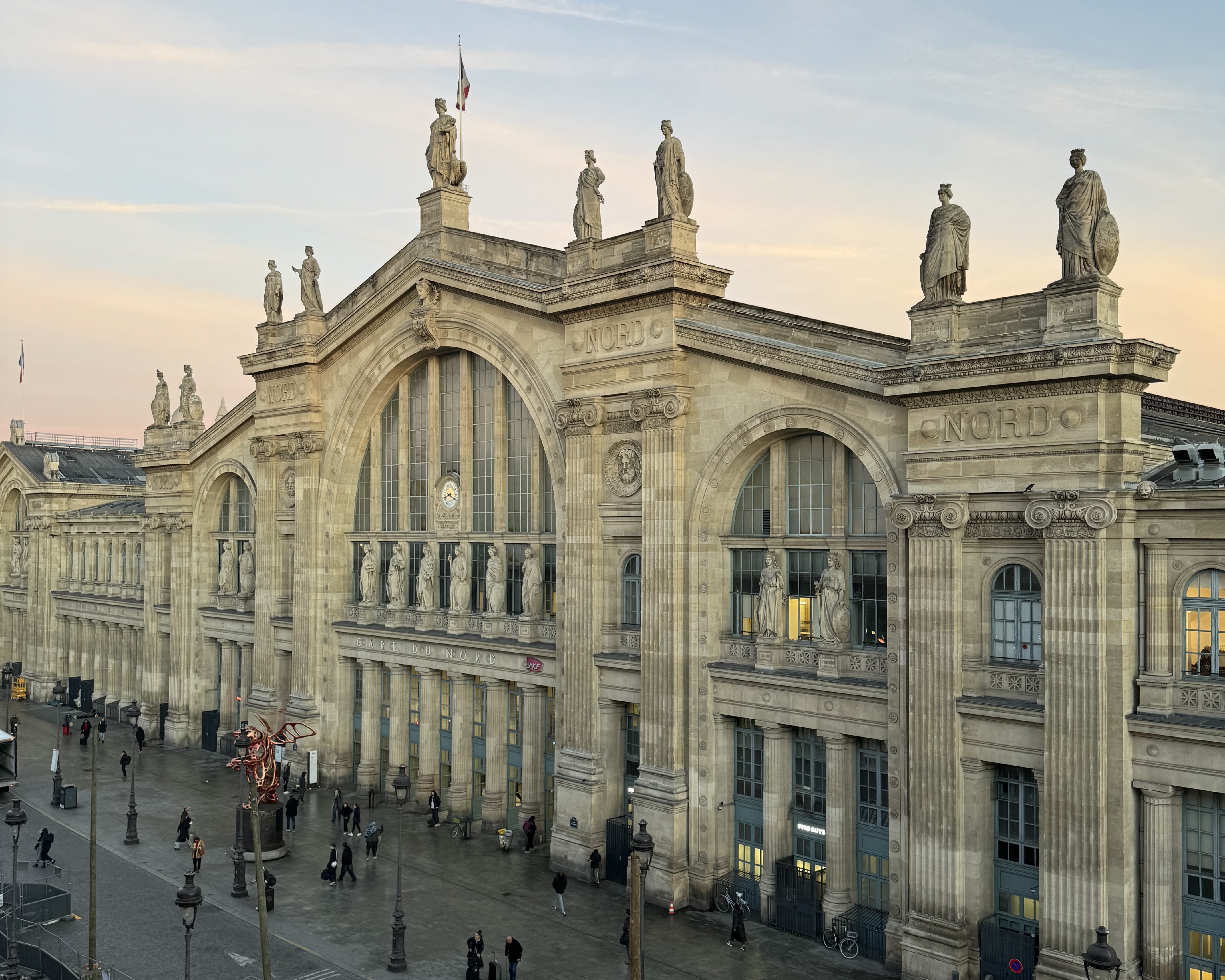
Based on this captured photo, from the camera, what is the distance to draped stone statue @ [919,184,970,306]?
2817 cm

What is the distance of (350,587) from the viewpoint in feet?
167

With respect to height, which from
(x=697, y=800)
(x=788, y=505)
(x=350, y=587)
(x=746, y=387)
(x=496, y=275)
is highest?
(x=496, y=275)

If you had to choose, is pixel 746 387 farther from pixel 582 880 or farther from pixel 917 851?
pixel 582 880

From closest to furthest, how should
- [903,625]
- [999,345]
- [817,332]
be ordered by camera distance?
[999,345], [903,625], [817,332]

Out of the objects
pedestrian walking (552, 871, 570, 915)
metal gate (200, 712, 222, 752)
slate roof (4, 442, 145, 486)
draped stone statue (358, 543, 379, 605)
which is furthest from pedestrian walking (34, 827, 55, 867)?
slate roof (4, 442, 145, 486)

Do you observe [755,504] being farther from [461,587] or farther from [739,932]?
[461,587]

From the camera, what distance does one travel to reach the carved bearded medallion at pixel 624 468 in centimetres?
3631

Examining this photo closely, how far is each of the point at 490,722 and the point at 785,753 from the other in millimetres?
14183

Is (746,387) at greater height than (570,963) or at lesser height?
greater

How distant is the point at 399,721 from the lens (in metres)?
46.9

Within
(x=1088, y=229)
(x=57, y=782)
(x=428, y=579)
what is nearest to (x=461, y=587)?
(x=428, y=579)

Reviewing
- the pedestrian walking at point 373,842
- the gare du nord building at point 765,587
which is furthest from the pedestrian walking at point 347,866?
the gare du nord building at point 765,587

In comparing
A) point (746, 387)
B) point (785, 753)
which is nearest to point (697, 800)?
point (785, 753)

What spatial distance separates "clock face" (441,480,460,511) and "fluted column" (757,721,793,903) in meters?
18.0
